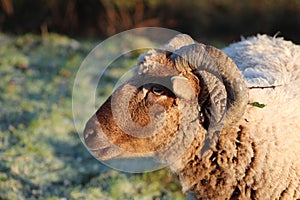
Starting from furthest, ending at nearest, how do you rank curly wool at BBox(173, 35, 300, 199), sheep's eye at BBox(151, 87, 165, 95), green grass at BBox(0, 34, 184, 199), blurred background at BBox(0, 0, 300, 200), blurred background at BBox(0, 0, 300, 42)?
blurred background at BBox(0, 0, 300, 42)
blurred background at BBox(0, 0, 300, 200)
green grass at BBox(0, 34, 184, 199)
curly wool at BBox(173, 35, 300, 199)
sheep's eye at BBox(151, 87, 165, 95)

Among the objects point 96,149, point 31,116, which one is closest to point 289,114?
point 96,149

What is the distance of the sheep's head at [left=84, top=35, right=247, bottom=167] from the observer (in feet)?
14.0

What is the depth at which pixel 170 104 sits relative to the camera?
4.39 meters

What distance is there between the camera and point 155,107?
4387mm

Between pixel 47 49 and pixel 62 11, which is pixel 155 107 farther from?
pixel 62 11

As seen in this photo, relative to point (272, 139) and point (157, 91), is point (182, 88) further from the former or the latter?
point (272, 139)

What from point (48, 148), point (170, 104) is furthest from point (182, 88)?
point (48, 148)

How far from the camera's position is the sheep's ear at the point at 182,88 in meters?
4.26

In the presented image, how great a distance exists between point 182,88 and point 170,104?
17 centimetres

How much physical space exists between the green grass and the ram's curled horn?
10.2 ft

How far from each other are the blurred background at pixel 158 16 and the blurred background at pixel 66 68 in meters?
0.03

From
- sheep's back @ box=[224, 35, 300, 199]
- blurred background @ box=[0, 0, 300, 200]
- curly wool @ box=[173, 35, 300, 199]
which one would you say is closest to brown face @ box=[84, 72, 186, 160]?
curly wool @ box=[173, 35, 300, 199]

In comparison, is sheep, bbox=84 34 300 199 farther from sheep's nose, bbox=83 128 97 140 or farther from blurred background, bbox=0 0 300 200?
blurred background, bbox=0 0 300 200

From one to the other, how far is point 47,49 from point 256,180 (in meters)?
9.20
